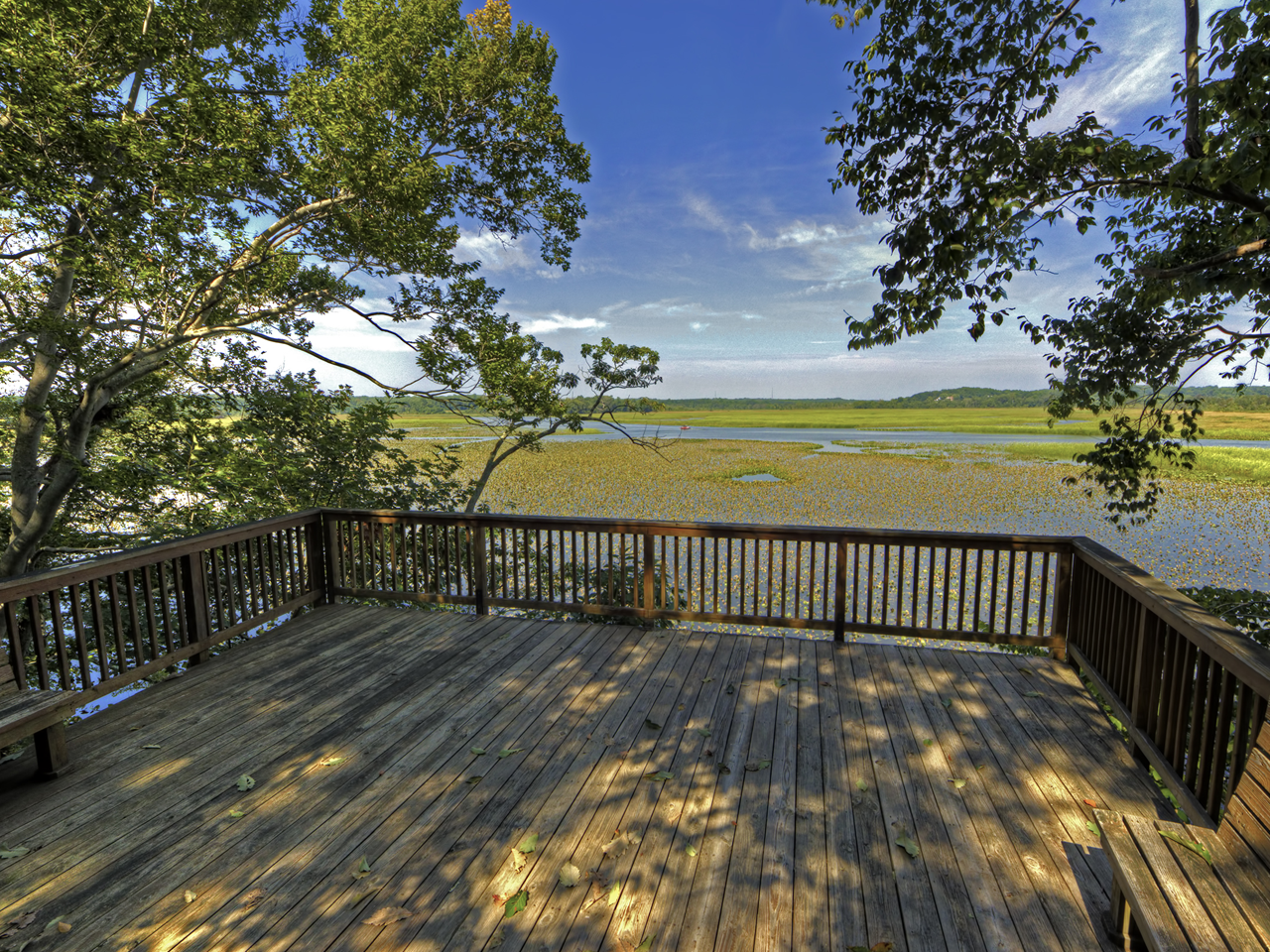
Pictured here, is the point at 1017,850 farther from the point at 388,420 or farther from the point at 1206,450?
the point at 1206,450

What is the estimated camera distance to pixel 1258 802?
139 cm

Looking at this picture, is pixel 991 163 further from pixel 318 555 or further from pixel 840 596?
pixel 318 555

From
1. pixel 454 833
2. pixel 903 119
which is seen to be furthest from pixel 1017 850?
pixel 903 119

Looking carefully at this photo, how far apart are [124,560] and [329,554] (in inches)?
68.6

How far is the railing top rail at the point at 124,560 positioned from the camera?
8.41 ft

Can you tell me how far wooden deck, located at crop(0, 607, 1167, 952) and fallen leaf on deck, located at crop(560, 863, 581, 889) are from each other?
1.1 inches

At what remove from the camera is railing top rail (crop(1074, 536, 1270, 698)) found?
1652 mm

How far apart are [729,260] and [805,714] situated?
2003 cm

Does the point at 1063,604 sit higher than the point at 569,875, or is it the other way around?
the point at 1063,604

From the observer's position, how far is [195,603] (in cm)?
354

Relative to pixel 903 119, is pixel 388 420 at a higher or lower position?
lower

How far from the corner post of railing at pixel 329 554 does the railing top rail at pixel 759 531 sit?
8 centimetres

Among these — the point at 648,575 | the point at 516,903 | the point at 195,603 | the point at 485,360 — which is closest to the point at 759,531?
the point at 648,575

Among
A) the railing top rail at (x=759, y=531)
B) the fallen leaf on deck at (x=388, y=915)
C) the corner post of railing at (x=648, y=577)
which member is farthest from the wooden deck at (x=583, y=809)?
the railing top rail at (x=759, y=531)
